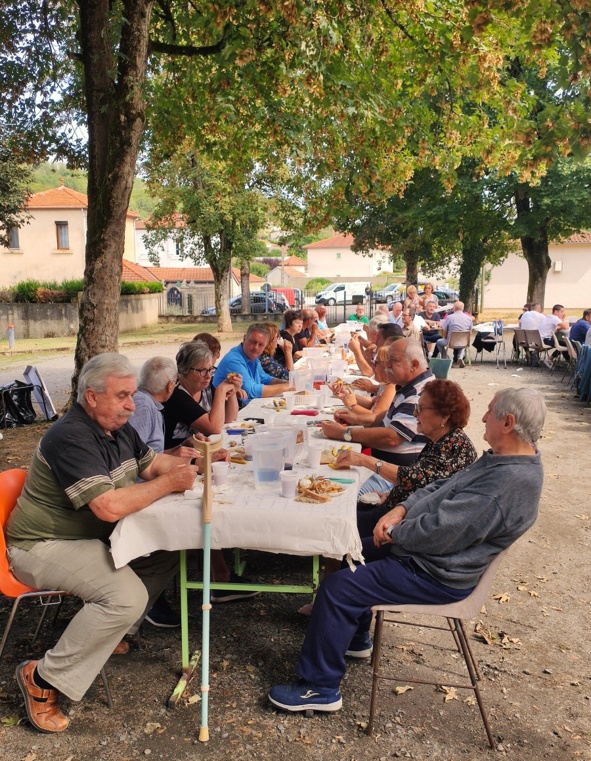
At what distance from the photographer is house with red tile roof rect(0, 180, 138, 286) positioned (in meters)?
37.4

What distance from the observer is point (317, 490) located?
333 cm

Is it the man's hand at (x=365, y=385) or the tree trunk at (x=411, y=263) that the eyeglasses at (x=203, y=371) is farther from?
the tree trunk at (x=411, y=263)

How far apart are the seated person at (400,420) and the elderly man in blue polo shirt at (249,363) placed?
6.81 ft

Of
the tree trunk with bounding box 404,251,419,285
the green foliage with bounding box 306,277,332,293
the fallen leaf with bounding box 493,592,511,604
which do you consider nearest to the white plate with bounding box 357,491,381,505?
the fallen leaf with bounding box 493,592,511,604

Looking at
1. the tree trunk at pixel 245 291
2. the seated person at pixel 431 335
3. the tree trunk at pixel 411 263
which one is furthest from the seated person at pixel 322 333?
the tree trunk at pixel 245 291

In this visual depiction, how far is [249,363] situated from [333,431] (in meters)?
2.41

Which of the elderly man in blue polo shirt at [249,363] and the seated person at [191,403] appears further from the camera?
the elderly man in blue polo shirt at [249,363]

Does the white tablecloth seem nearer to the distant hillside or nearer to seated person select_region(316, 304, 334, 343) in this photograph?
seated person select_region(316, 304, 334, 343)

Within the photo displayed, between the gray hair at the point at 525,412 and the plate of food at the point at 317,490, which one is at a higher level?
the gray hair at the point at 525,412

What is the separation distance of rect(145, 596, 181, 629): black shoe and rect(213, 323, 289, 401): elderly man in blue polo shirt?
8.70ft

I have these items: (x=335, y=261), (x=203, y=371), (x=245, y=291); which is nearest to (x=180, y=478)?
(x=203, y=371)

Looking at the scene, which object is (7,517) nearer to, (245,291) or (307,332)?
(307,332)

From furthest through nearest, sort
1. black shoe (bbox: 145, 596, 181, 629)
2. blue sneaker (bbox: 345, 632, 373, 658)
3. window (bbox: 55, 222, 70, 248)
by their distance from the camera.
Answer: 1. window (bbox: 55, 222, 70, 248)
2. black shoe (bbox: 145, 596, 181, 629)
3. blue sneaker (bbox: 345, 632, 373, 658)

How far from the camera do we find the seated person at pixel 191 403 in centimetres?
472
